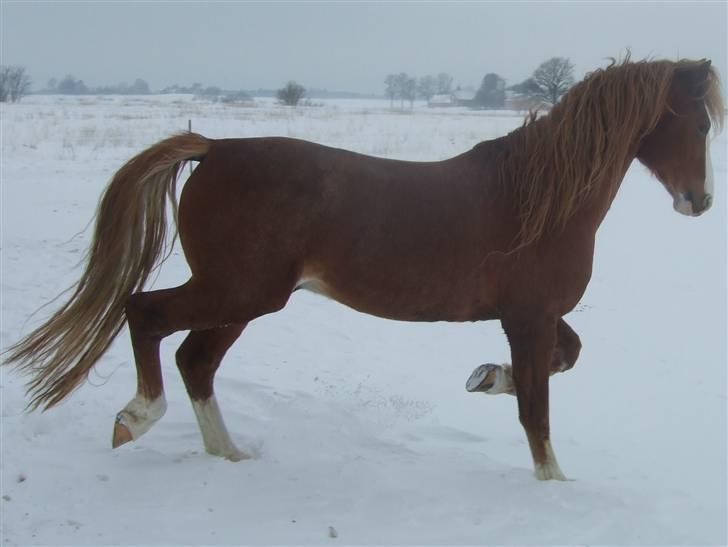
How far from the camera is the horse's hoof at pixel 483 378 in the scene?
128 inches

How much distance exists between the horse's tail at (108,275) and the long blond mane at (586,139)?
1482mm

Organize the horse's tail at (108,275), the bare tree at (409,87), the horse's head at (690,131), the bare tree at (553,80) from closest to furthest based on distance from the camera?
the horse's tail at (108,275), the horse's head at (690,131), the bare tree at (553,80), the bare tree at (409,87)

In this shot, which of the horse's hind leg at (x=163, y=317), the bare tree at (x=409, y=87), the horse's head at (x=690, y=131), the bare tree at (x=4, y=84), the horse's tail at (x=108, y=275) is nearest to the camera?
the horse's hind leg at (x=163, y=317)

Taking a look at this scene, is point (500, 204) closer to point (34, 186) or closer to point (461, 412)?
point (461, 412)

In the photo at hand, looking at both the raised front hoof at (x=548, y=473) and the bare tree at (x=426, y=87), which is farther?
the bare tree at (x=426, y=87)

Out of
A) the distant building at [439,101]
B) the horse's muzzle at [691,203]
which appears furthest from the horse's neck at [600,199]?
the distant building at [439,101]

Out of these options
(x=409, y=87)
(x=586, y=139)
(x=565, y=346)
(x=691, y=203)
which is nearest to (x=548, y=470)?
(x=565, y=346)

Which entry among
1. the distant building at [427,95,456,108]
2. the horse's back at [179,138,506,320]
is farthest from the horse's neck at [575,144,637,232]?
the distant building at [427,95,456,108]

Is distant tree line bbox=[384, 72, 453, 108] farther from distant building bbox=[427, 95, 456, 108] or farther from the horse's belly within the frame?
the horse's belly

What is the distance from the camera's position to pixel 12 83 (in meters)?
41.0

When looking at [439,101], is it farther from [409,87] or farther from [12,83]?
[12,83]

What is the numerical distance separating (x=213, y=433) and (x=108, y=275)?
88cm

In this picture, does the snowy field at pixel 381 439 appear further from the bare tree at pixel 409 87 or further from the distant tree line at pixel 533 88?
the bare tree at pixel 409 87

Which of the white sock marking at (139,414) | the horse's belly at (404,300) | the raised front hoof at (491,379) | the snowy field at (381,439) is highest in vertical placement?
the horse's belly at (404,300)
